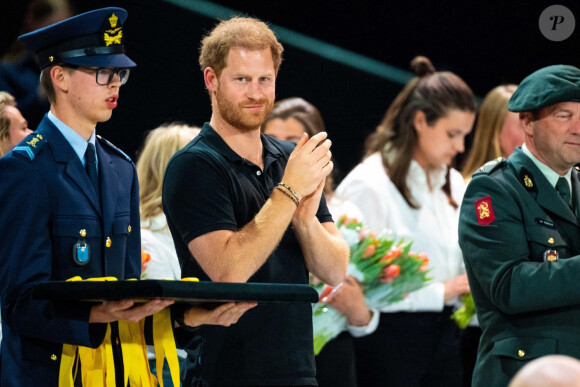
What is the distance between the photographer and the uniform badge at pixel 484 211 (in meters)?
3.02

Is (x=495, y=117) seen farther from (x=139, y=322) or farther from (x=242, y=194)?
(x=139, y=322)

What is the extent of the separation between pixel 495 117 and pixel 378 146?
0.67 m

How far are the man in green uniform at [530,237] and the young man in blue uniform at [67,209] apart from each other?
1106 millimetres

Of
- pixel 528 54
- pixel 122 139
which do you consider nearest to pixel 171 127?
pixel 122 139

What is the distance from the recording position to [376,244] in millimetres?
4016

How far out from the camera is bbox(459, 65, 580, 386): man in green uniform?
289 centimetres

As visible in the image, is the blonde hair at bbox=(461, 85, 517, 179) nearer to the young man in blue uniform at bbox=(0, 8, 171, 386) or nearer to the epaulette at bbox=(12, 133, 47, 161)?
the young man in blue uniform at bbox=(0, 8, 171, 386)

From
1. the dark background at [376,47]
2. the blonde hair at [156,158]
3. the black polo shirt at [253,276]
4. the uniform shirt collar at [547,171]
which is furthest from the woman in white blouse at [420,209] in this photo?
the black polo shirt at [253,276]

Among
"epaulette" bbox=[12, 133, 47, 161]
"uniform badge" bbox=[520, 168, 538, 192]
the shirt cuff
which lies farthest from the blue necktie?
the shirt cuff

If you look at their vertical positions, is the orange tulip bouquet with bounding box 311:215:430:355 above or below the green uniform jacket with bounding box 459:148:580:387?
below

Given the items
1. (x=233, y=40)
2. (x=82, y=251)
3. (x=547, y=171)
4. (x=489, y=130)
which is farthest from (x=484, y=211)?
(x=489, y=130)

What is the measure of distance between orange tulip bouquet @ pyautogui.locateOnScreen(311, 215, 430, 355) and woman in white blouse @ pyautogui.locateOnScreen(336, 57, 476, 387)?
0.44 ft

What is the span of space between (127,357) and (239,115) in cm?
79

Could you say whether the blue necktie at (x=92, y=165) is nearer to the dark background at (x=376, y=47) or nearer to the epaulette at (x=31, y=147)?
the epaulette at (x=31, y=147)
